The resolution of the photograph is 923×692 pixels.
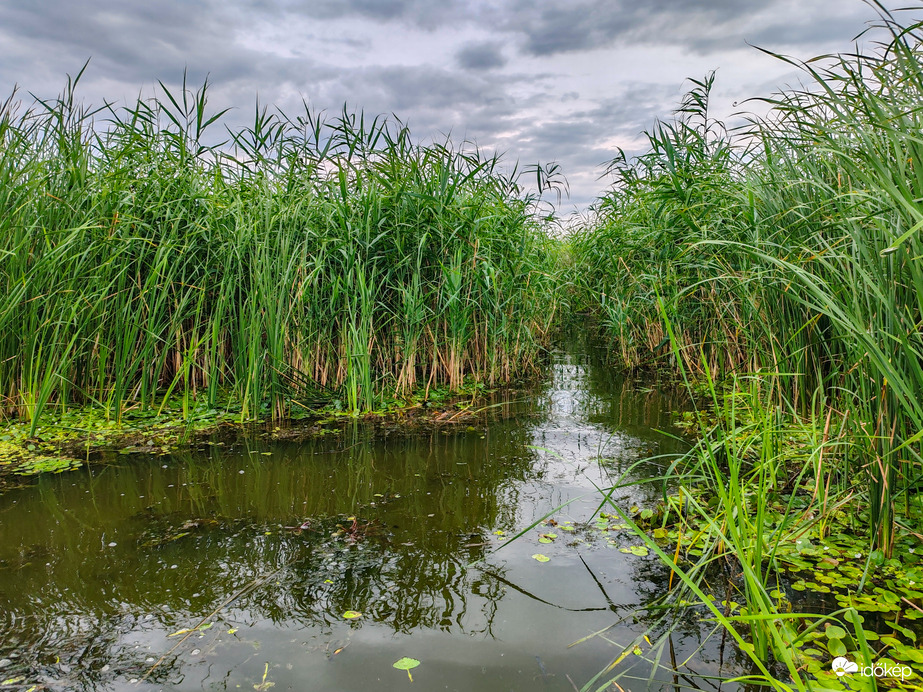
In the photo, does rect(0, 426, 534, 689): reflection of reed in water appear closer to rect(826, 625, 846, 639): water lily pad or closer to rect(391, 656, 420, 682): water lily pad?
rect(391, 656, 420, 682): water lily pad

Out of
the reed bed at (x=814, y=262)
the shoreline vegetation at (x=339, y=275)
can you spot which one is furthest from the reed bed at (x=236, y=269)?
the reed bed at (x=814, y=262)

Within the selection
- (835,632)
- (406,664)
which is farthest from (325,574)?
(835,632)

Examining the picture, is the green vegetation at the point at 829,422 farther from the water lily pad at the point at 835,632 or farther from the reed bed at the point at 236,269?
the reed bed at the point at 236,269

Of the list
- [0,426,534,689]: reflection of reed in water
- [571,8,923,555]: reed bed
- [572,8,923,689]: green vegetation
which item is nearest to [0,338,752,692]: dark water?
[0,426,534,689]: reflection of reed in water

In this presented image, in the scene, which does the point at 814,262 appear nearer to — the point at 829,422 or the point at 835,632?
the point at 829,422

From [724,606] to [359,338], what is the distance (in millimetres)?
3259

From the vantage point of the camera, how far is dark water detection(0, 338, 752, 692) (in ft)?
5.95

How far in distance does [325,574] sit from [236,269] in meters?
3.02

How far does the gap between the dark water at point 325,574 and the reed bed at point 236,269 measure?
1000 millimetres

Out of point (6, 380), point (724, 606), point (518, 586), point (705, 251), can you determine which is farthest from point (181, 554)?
point (705, 251)

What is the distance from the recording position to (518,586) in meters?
2.25

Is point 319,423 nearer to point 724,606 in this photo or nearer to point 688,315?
point 724,606

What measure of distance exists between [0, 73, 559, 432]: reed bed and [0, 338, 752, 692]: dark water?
3.28ft

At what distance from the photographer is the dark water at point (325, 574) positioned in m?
1.81
